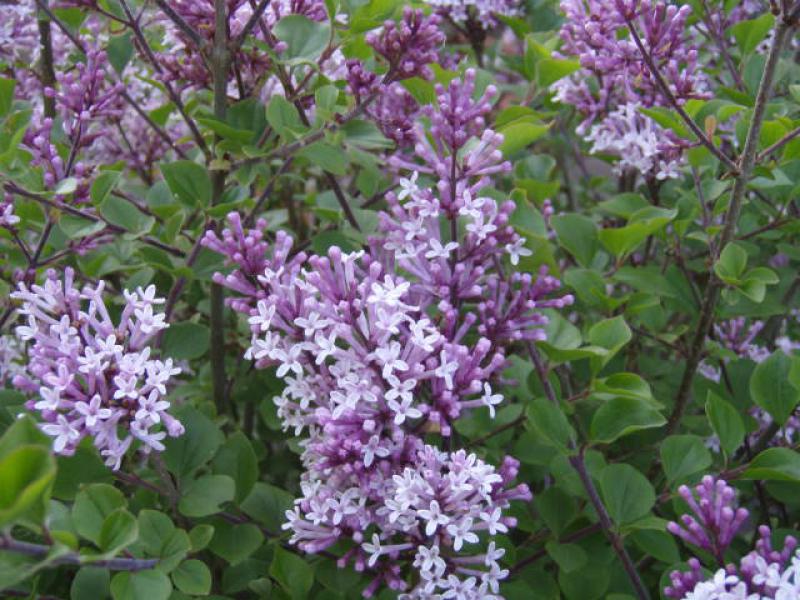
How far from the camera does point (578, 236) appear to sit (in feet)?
4.78

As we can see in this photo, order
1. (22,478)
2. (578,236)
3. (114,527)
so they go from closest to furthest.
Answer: (22,478), (114,527), (578,236)

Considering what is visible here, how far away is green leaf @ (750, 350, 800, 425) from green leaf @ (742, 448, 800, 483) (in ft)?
0.34

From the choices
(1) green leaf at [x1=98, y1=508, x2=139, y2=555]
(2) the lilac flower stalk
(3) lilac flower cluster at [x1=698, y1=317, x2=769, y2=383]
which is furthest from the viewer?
(3) lilac flower cluster at [x1=698, y1=317, x2=769, y2=383]

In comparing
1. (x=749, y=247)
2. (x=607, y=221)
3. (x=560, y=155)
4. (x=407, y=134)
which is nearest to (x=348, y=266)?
(x=407, y=134)

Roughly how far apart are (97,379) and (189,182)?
409mm

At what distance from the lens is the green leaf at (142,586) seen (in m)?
0.91

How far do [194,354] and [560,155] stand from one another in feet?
4.77

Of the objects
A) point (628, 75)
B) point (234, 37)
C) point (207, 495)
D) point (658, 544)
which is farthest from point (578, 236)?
point (207, 495)

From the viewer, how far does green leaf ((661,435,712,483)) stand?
1195mm

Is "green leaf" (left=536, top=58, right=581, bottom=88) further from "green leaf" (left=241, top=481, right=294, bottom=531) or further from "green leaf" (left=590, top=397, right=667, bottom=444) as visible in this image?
"green leaf" (left=241, top=481, right=294, bottom=531)

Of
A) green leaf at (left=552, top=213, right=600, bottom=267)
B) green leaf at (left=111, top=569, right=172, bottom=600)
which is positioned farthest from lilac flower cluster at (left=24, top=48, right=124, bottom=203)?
green leaf at (left=552, top=213, right=600, bottom=267)

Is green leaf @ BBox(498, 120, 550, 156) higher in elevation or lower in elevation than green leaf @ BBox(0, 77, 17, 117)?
lower

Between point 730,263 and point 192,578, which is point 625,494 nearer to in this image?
point 730,263

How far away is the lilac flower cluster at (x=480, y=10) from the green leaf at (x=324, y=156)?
65cm
